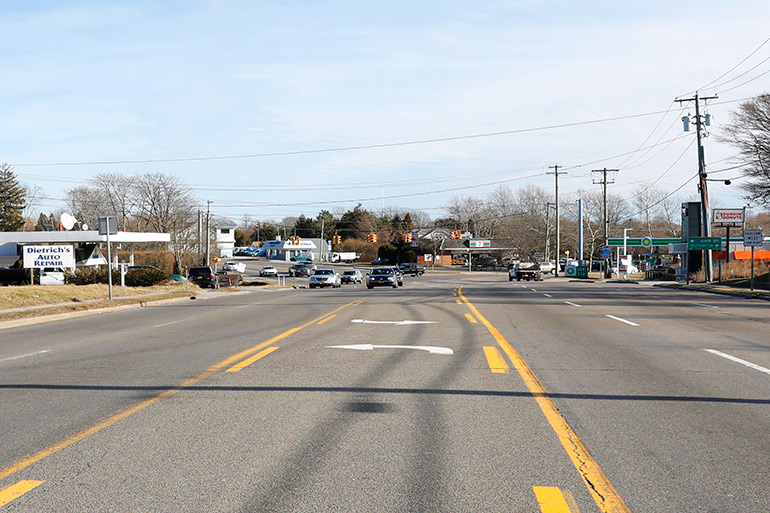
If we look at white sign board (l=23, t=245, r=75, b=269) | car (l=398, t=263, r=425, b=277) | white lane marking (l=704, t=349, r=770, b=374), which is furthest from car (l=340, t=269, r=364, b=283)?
white lane marking (l=704, t=349, r=770, b=374)

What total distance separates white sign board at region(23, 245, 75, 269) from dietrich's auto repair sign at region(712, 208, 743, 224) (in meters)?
43.6

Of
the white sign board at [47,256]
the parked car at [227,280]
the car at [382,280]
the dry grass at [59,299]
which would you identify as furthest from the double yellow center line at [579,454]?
the parked car at [227,280]

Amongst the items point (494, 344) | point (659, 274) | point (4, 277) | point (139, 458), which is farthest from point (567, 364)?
point (659, 274)

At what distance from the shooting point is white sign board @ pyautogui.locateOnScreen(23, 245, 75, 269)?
33.4 meters

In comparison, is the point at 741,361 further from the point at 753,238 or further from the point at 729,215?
the point at 729,215

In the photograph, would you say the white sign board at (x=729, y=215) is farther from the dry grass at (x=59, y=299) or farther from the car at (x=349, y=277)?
the dry grass at (x=59, y=299)

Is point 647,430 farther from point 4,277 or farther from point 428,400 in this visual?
point 4,277

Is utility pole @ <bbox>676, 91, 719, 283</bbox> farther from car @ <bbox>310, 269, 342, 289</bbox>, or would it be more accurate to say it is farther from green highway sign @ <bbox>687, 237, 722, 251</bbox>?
car @ <bbox>310, 269, 342, 289</bbox>

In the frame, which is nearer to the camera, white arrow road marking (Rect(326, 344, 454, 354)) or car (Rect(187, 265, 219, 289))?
white arrow road marking (Rect(326, 344, 454, 354))

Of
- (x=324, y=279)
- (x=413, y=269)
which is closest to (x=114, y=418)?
(x=324, y=279)

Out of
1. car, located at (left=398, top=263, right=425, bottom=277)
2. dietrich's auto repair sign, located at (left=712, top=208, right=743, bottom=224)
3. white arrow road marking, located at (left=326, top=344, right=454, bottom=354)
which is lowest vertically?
car, located at (left=398, top=263, right=425, bottom=277)

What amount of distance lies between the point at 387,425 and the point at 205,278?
41.9 metres

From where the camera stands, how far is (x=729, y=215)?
5025 centimetres

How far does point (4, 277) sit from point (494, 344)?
122 feet
